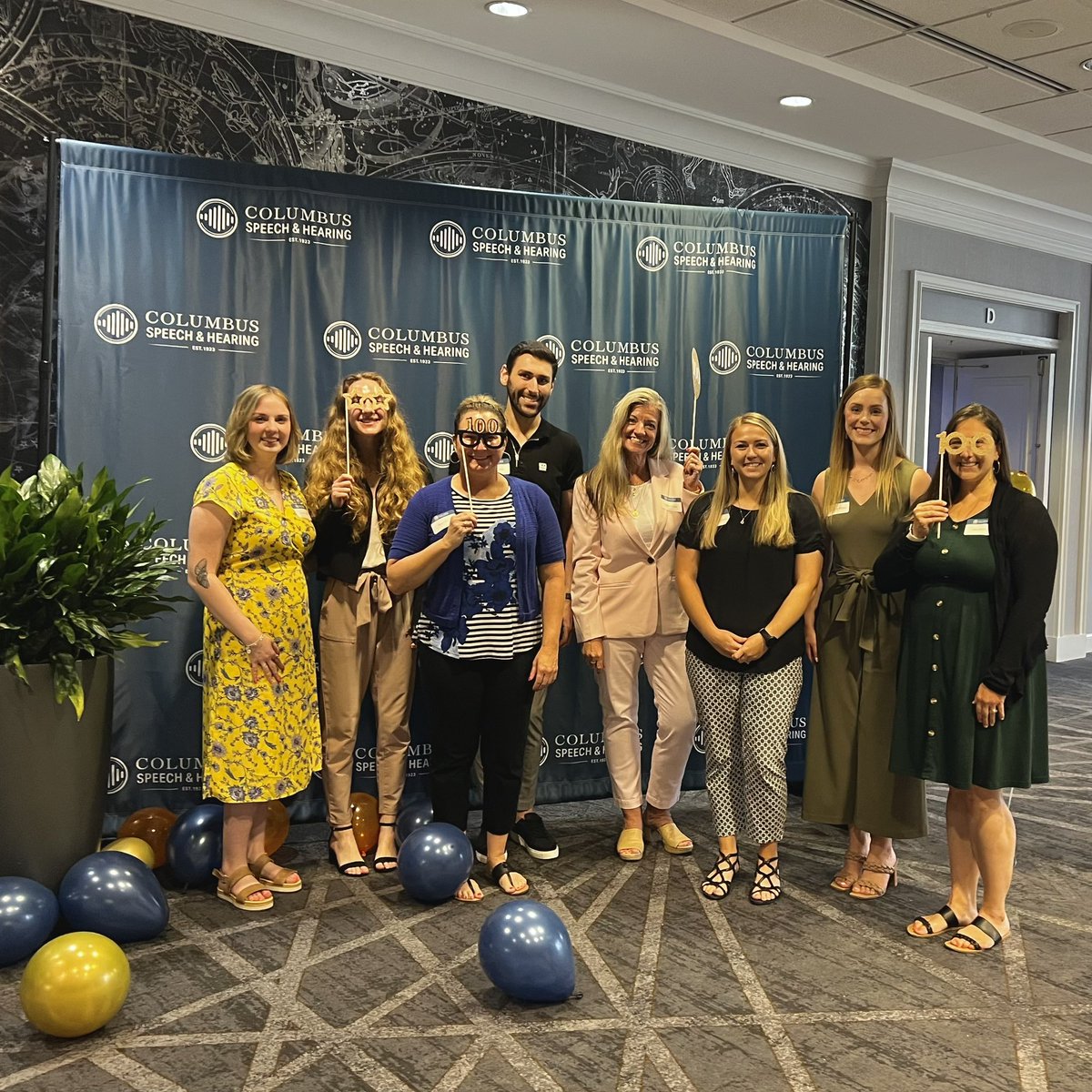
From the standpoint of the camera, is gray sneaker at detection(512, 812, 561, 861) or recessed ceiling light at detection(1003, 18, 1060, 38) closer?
gray sneaker at detection(512, 812, 561, 861)

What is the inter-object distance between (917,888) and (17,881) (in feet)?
8.84

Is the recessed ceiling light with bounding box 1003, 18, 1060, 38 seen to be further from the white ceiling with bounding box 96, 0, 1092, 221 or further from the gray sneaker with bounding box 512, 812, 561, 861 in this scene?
the gray sneaker with bounding box 512, 812, 561, 861

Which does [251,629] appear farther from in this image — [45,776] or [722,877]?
[722,877]

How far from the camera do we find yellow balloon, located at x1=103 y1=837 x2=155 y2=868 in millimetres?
3586

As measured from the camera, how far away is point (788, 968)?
3.13 m

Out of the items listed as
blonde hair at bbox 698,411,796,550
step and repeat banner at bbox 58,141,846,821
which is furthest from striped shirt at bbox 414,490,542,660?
blonde hair at bbox 698,411,796,550

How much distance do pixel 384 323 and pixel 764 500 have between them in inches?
64.1

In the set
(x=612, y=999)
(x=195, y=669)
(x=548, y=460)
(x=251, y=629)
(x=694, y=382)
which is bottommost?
(x=612, y=999)

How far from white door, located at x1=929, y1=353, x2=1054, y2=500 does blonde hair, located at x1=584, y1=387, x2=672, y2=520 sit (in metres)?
5.39

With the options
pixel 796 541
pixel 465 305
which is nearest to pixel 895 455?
pixel 796 541

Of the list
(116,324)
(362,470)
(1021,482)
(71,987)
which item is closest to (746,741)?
(1021,482)

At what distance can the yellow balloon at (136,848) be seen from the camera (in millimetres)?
3586

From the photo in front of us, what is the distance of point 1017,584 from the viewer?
3127mm

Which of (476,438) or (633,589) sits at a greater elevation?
(476,438)
